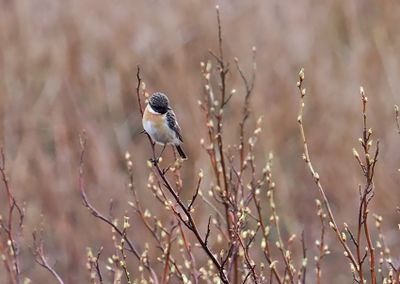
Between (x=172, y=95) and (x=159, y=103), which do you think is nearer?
(x=159, y=103)

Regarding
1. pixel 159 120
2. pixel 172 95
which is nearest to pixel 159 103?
pixel 159 120

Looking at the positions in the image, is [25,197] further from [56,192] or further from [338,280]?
[338,280]

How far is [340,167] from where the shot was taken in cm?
798

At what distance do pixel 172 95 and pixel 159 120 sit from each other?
5.06 metres

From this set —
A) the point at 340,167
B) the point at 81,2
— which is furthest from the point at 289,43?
the point at 81,2

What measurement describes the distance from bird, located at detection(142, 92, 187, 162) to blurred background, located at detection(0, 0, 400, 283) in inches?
164

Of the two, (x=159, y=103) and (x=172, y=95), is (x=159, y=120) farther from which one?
(x=172, y=95)

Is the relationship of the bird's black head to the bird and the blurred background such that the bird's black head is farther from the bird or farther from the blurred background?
the blurred background

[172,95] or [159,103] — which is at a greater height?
[172,95]

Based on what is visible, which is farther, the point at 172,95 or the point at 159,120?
the point at 172,95

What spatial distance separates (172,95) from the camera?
8172 mm

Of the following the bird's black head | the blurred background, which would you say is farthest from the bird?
the blurred background

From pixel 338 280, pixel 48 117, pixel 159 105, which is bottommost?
pixel 159 105

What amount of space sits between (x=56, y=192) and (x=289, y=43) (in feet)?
9.38
